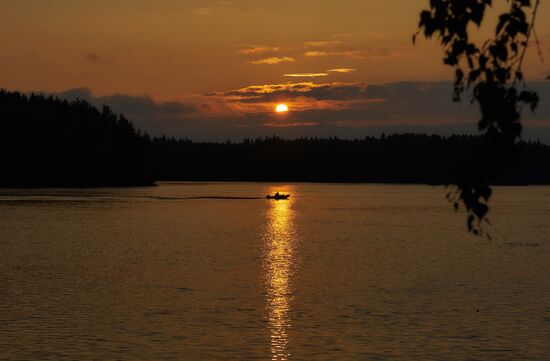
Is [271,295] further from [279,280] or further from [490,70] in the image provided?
[490,70]

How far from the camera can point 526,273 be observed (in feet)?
152

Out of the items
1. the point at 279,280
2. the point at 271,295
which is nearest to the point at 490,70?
the point at 271,295

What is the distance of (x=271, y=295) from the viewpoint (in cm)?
3647

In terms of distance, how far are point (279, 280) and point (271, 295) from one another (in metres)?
6.20

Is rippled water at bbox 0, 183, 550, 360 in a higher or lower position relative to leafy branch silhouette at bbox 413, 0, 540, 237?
lower

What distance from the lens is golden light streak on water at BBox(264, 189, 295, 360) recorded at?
26281mm

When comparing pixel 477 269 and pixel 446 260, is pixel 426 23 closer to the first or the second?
pixel 477 269

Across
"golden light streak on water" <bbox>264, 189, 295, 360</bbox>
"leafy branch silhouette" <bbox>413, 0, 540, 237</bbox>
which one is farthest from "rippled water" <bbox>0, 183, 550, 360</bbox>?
"leafy branch silhouette" <bbox>413, 0, 540, 237</bbox>

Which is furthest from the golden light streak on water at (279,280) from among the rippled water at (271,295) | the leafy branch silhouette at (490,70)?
the leafy branch silhouette at (490,70)

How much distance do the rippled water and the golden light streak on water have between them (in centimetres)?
10

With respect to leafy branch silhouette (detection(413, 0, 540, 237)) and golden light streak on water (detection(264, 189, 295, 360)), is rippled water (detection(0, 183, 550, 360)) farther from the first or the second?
leafy branch silhouette (detection(413, 0, 540, 237))

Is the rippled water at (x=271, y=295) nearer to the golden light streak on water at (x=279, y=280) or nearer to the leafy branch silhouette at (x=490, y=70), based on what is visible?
the golden light streak on water at (x=279, y=280)

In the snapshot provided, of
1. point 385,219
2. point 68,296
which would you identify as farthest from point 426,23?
point 385,219

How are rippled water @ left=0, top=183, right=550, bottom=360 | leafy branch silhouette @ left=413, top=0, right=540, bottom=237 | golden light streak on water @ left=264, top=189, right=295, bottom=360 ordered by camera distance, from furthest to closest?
golden light streak on water @ left=264, top=189, right=295, bottom=360
rippled water @ left=0, top=183, right=550, bottom=360
leafy branch silhouette @ left=413, top=0, right=540, bottom=237
